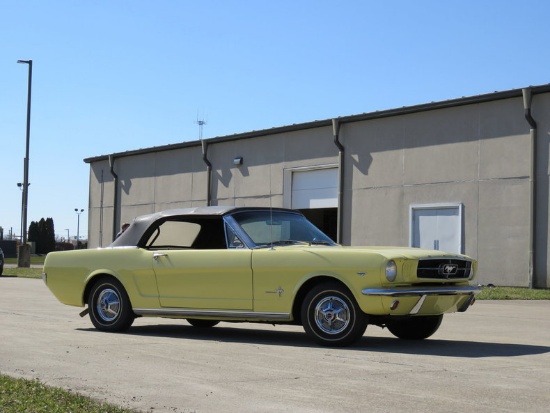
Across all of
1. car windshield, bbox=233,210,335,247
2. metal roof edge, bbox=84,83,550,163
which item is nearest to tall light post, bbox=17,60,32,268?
metal roof edge, bbox=84,83,550,163

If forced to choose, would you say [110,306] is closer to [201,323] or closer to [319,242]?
[201,323]

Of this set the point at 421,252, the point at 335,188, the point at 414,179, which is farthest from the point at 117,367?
the point at 335,188

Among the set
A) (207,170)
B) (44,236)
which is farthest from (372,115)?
(44,236)

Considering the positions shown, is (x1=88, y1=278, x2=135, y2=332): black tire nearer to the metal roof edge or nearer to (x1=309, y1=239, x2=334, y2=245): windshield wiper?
(x1=309, y1=239, x2=334, y2=245): windshield wiper

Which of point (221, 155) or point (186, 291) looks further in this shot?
point (221, 155)

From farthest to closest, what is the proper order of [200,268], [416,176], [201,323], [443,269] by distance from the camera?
1. [416,176]
2. [201,323]
3. [200,268]
4. [443,269]

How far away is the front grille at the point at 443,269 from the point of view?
33.0 ft

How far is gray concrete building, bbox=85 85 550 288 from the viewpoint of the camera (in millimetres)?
26922

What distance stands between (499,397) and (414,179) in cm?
2379

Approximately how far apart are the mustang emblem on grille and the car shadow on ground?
768mm

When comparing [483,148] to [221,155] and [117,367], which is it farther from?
[117,367]

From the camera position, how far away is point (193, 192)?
131 ft

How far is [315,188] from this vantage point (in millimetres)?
34438

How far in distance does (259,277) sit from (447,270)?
2.03 metres
